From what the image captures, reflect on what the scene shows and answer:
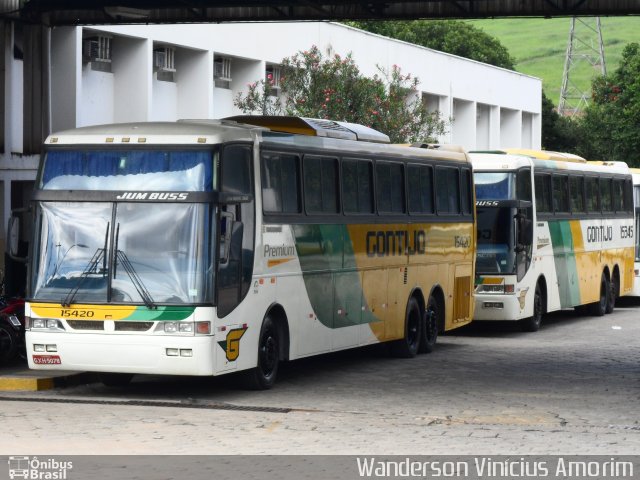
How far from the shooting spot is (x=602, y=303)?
103 ft

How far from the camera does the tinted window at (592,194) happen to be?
99.3ft

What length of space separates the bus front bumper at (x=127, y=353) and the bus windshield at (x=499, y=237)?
11.0 metres

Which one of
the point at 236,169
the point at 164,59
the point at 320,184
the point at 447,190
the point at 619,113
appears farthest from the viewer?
the point at 619,113

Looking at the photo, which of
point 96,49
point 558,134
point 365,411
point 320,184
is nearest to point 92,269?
point 365,411

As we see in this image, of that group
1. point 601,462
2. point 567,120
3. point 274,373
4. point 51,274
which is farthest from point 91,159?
point 567,120

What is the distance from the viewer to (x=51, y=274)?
50.8 feet

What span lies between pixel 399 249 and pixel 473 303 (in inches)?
150

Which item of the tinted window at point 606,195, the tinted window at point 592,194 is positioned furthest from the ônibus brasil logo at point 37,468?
the tinted window at point 606,195

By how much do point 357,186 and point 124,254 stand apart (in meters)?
4.89

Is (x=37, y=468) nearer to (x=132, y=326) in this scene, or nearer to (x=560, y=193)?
(x=132, y=326)

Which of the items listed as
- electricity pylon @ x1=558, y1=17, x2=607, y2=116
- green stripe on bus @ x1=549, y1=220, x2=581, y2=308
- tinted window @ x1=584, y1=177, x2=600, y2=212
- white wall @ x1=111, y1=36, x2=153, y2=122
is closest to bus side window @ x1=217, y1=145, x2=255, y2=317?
green stripe on bus @ x1=549, y1=220, x2=581, y2=308

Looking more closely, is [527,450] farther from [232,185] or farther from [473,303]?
[473,303]

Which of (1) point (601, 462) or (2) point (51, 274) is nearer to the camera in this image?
(1) point (601, 462)

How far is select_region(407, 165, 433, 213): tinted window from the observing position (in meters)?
21.5
